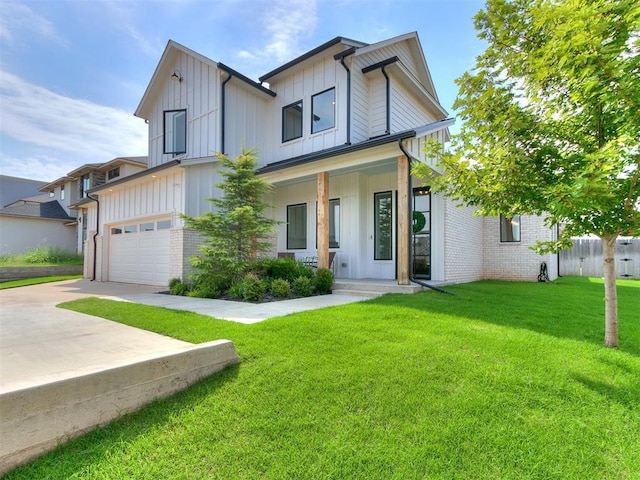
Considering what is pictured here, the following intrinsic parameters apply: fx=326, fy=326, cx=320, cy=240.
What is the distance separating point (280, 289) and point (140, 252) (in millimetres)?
6771

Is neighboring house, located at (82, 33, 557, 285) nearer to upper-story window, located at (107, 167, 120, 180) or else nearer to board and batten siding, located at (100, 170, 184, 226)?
board and batten siding, located at (100, 170, 184, 226)

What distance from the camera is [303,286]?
7.48m

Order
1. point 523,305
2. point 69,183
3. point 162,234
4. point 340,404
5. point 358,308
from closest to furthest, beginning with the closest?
point 340,404 < point 358,308 < point 523,305 < point 162,234 < point 69,183

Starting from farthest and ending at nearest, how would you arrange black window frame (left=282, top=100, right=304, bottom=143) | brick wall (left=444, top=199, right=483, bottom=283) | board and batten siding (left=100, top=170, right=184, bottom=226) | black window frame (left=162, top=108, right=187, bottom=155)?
black window frame (left=162, top=108, right=187, bottom=155) → black window frame (left=282, top=100, right=304, bottom=143) → board and batten siding (left=100, top=170, right=184, bottom=226) → brick wall (left=444, top=199, right=483, bottom=283)

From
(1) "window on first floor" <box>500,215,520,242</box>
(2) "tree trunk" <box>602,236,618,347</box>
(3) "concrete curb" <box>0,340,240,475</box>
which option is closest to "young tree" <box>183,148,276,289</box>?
(3) "concrete curb" <box>0,340,240,475</box>

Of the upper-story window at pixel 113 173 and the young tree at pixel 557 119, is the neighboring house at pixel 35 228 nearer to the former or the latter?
the upper-story window at pixel 113 173

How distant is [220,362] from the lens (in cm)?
304

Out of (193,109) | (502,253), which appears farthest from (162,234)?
(502,253)

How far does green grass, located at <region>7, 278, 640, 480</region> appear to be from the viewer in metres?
1.98

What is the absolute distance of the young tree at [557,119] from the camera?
274cm

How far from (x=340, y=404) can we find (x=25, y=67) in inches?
262

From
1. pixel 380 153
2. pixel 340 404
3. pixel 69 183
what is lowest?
pixel 340 404

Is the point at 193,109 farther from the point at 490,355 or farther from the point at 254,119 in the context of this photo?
the point at 490,355

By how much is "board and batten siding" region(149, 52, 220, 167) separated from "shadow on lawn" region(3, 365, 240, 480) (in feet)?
29.2
